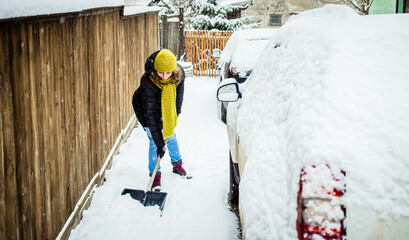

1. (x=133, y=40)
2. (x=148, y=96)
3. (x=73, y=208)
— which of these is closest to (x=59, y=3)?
(x=148, y=96)

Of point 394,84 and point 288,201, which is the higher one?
point 394,84

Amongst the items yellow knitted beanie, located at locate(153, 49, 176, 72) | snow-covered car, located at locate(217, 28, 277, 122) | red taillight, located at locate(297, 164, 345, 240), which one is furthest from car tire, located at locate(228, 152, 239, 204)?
snow-covered car, located at locate(217, 28, 277, 122)

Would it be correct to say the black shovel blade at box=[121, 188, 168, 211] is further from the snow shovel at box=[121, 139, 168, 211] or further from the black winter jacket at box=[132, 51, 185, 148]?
the black winter jacket at box=[132, 51, 185, 148]

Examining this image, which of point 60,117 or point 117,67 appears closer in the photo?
point 60,117

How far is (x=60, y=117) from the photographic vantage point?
294 cm

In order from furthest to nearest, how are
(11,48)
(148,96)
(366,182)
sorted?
1. (148,96)
2. (11,48)
3. (366,182)

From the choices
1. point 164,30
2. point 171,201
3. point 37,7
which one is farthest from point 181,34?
point 37,7

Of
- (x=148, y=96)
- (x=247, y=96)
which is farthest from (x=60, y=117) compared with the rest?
(x=247, y=96)

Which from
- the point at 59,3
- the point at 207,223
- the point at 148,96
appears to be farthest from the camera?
the point at 148,96

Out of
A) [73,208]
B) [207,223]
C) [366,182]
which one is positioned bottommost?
[207,223]

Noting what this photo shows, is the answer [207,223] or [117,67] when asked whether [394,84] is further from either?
[117,67]

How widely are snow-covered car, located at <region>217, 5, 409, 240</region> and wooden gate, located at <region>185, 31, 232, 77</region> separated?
12.2 m

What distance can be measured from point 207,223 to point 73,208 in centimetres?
135

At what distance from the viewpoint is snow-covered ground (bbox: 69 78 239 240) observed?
3.43 m
